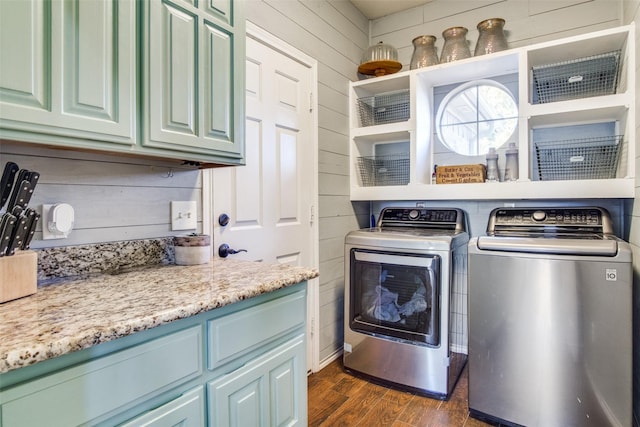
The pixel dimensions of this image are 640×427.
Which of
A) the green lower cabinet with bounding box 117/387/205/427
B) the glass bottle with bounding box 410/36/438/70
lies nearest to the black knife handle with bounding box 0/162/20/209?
the green lower cabinet with bounding box 117/387/205/427

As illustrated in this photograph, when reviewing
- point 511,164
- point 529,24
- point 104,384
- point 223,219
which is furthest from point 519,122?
point 104,384

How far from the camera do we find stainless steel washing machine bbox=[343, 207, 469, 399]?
2049 millimetres

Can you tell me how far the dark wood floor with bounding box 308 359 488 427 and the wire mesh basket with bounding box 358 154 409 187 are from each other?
56.8 inches

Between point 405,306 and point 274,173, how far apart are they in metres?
1.16

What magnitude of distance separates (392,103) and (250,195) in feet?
5.02

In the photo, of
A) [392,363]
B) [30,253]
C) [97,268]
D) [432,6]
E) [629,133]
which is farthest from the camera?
[432,6]

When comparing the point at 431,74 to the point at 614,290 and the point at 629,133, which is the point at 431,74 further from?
the point at 614,290

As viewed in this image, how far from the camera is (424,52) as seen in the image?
8.50ft

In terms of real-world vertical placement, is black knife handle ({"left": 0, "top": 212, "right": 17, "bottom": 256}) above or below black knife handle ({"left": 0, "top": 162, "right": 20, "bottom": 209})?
below

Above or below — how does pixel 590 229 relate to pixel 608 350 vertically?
above

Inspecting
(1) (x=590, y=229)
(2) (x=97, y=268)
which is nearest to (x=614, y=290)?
(1) (x=590, y=229)

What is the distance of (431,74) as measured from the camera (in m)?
2.51

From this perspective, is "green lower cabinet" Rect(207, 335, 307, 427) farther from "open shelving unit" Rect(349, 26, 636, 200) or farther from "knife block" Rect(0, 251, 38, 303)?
"open shelving unit" Rect(349, 26, 636, 200)

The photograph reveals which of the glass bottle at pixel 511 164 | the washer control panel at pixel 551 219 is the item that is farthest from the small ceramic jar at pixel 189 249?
the glass bottle at pixel 511 164
